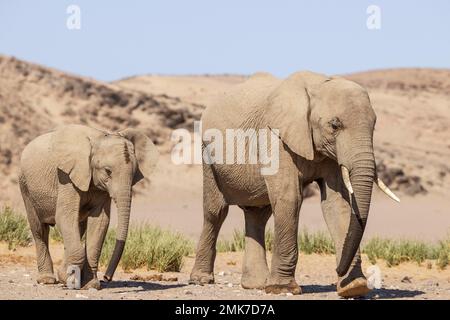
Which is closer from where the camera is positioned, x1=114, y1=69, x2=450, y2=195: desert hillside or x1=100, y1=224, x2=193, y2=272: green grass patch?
x1=100, y1=224, x2=193, y2=272: green grass patch

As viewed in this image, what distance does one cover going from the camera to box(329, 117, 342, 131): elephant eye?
12594mm

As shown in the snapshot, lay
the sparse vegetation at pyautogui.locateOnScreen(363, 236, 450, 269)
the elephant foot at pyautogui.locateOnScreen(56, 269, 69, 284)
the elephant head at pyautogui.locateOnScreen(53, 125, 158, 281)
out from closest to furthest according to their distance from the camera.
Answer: the elephant head at pyautogui.locateOnScreen(53, 125, 158, 281), the elephant foot at pyautogui.locateOnScreen(56, 269, 69, 284), the sparse vegetation at pyautogui.locateOnScreen(363, 236, 450, 269)

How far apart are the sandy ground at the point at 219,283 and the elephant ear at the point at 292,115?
5.97ft

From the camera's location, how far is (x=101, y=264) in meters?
18.5

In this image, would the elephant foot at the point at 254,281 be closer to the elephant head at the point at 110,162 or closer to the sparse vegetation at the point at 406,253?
the elephant head at the point at 110,162

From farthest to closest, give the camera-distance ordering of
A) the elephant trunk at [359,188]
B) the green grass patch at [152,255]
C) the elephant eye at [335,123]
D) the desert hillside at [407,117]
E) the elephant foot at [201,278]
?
the desert hillside at [407,117], the green grass patch at [152,255], the elephant foot at [201,278], the elephant eye at [335,123], the elephant trunk at [359,188]

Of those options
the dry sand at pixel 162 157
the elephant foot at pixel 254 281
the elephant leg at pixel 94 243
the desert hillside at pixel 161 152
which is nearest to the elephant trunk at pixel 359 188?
the elephant foot at pixel 254 281

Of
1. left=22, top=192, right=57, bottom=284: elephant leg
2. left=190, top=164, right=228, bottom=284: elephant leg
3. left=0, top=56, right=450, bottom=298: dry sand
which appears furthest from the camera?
left=0, top=56, right=450, bottom=298: dry sand

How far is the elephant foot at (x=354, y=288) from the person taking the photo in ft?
42.1

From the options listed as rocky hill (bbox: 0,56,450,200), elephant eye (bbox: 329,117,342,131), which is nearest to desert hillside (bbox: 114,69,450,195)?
rocky hill (bbox: 0,56,450,200)

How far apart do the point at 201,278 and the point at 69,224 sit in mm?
2511

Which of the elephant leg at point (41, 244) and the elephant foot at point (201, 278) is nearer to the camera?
the elephant leg at point (41, 244)

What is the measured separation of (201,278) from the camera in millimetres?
15422

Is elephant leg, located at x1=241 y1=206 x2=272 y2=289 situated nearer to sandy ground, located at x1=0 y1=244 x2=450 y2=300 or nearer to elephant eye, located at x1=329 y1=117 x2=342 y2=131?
sandy ground, located at x1=0 y1=244 x2=450 y2=300
